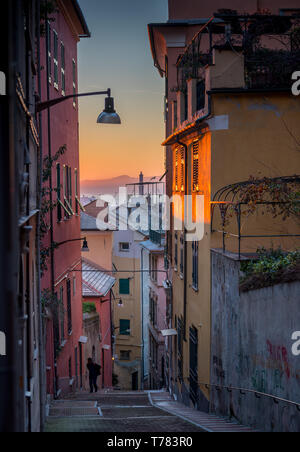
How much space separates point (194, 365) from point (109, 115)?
890cm

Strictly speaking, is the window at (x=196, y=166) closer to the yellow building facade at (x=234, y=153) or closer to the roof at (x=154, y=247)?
the yellow building facade at (x=234, y=153)

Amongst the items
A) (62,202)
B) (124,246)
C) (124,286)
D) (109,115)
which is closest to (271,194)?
(109,115)

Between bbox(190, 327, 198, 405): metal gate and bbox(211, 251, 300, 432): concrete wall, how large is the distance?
3.28 meters

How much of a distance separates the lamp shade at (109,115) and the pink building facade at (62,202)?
2.36 meters

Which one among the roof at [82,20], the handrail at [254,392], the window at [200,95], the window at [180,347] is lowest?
the window at [180,347]

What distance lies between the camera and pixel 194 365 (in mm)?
17359

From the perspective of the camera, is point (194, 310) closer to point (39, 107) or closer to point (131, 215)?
point (39, 107)

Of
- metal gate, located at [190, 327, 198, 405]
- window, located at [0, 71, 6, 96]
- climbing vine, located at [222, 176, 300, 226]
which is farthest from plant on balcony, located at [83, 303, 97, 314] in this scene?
window, located at [0, 71, 6, 96]

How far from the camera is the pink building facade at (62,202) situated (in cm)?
1631

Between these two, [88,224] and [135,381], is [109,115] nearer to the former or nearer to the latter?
[88,224]

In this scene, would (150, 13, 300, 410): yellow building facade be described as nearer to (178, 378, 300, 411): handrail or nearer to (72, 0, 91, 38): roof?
(178, 378, 300, 411): handrail

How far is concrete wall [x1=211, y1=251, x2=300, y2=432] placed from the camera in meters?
9.34

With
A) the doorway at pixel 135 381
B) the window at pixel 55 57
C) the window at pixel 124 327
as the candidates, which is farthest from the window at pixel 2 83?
the window at pixel 124 327

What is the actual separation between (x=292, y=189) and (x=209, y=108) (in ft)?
9.76
